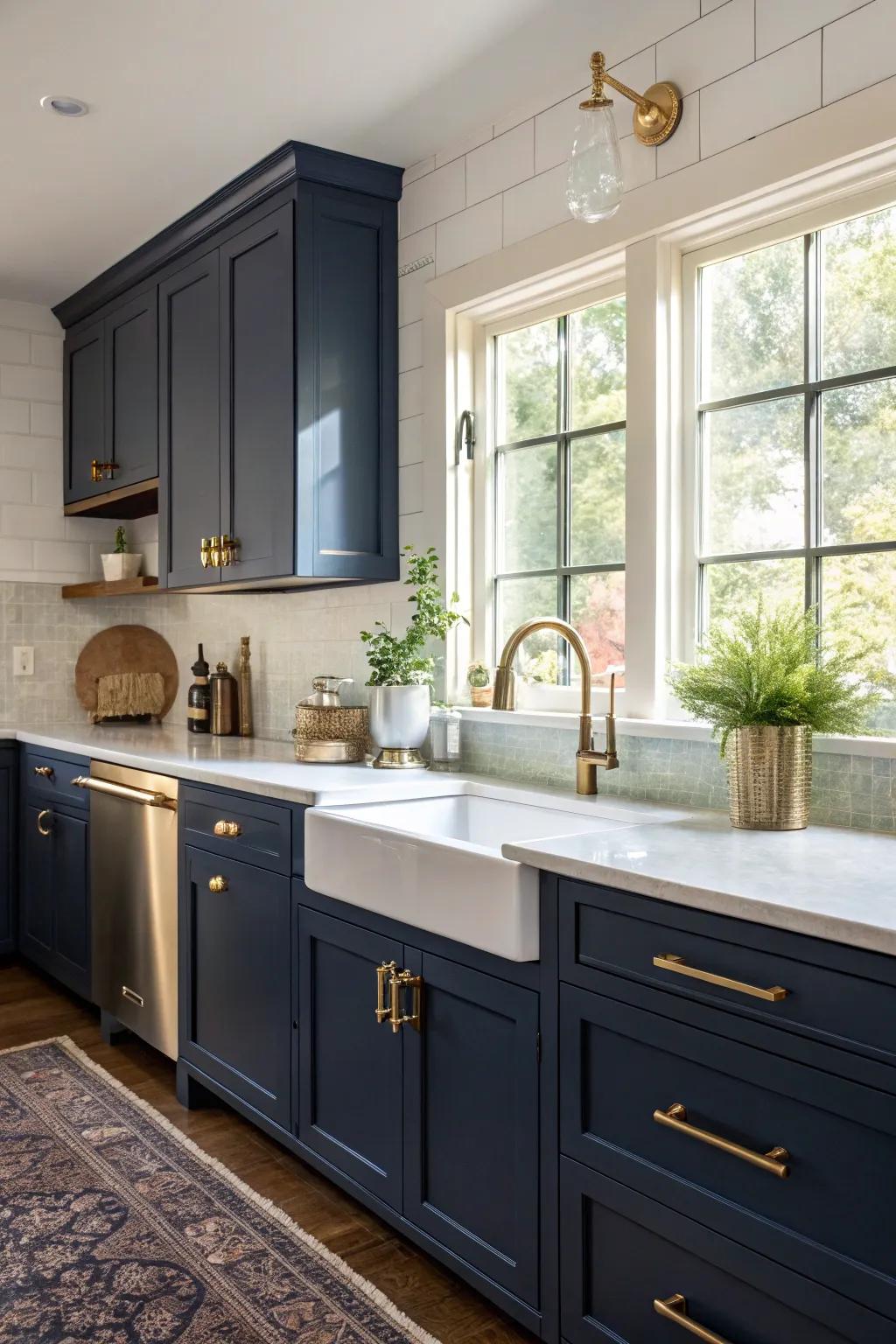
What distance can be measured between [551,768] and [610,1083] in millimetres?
1092

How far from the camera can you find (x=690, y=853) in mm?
1698

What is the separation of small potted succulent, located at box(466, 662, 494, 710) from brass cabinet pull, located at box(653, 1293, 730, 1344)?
1.58m

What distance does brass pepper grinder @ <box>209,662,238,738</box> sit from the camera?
3762 mm

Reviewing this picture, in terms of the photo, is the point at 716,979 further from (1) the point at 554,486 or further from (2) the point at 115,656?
(2) the point at 115,656

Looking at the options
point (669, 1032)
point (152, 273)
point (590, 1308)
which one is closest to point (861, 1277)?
point (669, 1032)

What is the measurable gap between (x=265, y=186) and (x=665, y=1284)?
2.76 m

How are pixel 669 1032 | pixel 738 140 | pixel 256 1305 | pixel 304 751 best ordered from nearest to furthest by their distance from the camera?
pixel 669 1032 → pixel 256 1305 → pixel 738 140 → pixel 304 751

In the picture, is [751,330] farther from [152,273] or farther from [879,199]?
[152,273]

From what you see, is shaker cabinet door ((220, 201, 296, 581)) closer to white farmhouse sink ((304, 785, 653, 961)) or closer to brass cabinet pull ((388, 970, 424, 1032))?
white farmhouse sink ((304, 785, 653, 961))

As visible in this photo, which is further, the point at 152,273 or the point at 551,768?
the point at 152,273

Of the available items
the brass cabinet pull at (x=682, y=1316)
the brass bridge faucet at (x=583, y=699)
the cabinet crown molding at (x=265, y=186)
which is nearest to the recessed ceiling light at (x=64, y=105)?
the cabinet crown molding at (x=265, y=186)

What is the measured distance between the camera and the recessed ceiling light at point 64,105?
2.70 m

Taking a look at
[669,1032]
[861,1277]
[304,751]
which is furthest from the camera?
[304,751]

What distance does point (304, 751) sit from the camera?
3002 mm
